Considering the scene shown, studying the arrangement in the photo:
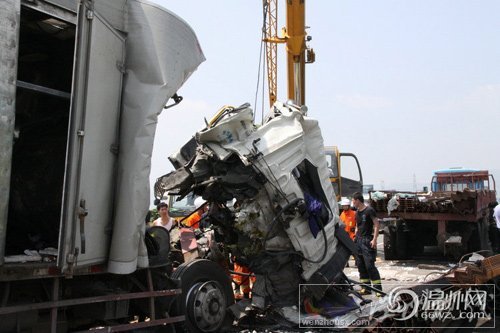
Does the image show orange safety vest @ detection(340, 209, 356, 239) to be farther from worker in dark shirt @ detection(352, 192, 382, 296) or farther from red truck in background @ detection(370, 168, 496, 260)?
red truck in background @ detection(370, 168, 496, 260)

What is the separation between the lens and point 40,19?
3.70 meters

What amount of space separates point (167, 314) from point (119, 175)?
135 centimetres

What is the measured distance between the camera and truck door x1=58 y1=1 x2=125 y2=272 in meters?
3.06

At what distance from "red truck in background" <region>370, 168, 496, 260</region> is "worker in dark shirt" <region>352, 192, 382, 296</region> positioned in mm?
3233

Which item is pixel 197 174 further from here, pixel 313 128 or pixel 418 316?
pixel 418 316

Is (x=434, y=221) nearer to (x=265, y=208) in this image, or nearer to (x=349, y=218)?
(x=349, y=218)

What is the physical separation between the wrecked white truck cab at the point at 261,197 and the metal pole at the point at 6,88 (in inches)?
99.9

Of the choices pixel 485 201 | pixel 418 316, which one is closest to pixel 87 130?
pixel 418 316

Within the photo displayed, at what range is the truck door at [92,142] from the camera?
3059 millimetres

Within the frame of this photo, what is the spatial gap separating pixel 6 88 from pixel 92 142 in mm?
647

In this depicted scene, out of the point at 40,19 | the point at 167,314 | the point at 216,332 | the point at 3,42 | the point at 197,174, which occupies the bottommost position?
the point at 216,332
